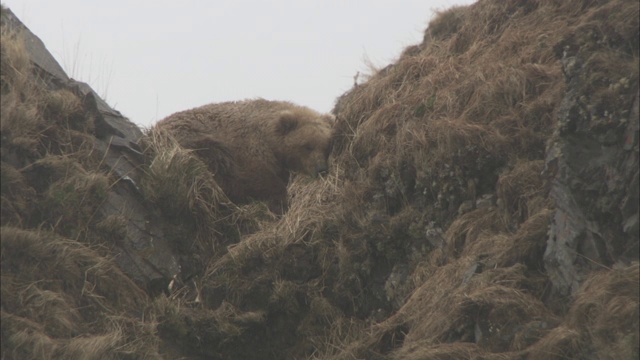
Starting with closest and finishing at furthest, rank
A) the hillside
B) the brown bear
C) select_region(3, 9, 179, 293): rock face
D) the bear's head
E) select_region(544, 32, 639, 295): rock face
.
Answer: select_region(544, 32, 639, 295): rock face
the hillside
select_region(3, 9, 179, 293): rock face
the brown bear
the bear's head

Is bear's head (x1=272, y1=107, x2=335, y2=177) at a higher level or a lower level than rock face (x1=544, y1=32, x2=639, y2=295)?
higher

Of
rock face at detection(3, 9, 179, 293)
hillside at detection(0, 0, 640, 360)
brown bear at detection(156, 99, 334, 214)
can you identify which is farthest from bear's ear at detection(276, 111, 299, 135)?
rock face at detection(3, 9, 179, 293)

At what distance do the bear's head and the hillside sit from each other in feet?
1.98

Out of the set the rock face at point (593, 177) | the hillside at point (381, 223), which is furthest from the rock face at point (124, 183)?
→ the rock face at point (593, 177)

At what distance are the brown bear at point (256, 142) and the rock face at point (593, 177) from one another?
330 cm

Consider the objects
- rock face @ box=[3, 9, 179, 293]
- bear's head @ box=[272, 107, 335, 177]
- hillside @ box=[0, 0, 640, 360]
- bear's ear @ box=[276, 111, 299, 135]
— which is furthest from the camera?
bear's ear @ box=[276, 111, 299, 135]

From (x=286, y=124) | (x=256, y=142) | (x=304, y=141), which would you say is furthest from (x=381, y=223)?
(x=286, y=124)

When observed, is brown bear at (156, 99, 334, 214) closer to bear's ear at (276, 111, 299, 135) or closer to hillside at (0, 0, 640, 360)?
bear's ear at (276, 111, 299, 135)

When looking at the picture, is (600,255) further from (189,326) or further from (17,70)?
(17,70)

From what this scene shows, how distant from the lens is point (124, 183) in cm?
745

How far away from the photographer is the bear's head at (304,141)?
9195 mm

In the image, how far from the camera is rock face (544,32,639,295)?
5.43 metres

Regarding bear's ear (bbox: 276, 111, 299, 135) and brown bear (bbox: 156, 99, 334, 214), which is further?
bear's ear (bbox: 276, 111, 299, 135)

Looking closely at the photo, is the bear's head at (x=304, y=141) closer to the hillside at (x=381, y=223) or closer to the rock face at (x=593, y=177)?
the hillside at (x=381, y=223)
